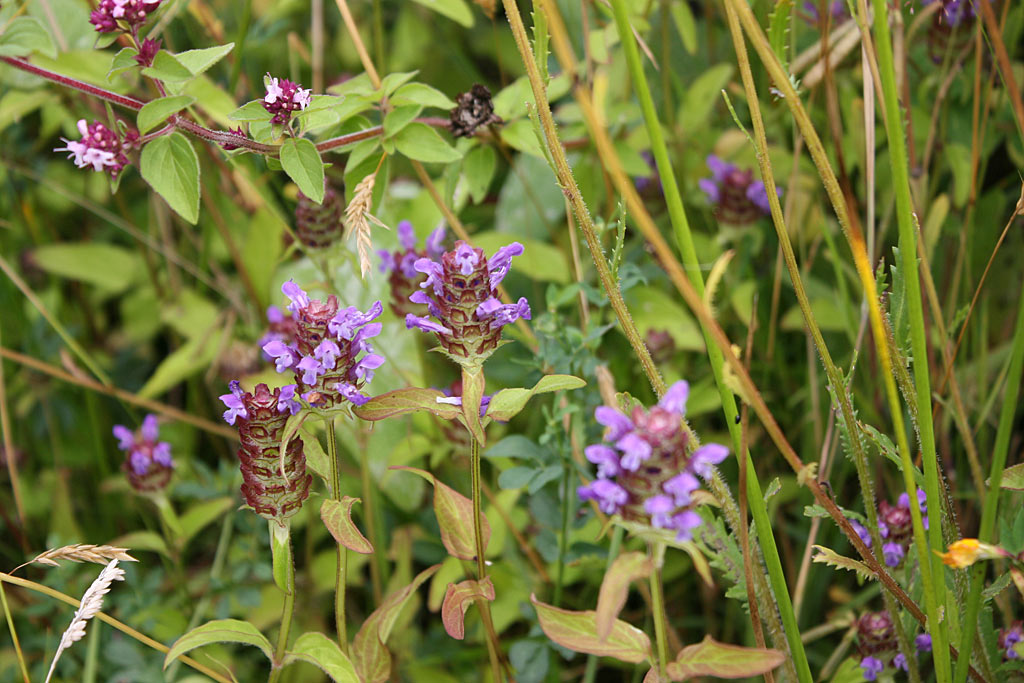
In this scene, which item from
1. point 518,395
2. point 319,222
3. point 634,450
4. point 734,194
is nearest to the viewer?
point 634,450

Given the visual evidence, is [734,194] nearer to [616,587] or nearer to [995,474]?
[995,474]

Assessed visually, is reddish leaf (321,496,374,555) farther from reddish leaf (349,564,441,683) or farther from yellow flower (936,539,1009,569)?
yellow flower (936,539,1009,569)

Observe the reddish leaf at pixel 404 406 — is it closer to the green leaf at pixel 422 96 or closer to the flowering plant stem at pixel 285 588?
the flowering plant stem at pixel 285 588

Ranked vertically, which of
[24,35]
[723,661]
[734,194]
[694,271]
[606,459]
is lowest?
[723,661]

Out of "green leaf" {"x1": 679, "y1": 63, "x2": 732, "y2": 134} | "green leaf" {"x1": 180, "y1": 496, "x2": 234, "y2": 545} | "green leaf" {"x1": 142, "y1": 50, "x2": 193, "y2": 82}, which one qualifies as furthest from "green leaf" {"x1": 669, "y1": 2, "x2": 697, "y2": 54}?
"green leaf" {"x1": 180, "y1": 496, "x2": 234, "y2": 545}

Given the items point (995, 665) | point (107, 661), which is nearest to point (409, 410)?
point (995, 665)

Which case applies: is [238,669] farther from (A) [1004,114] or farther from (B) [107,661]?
(A) [1004,114]

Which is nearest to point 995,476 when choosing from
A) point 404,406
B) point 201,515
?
point 404,406
